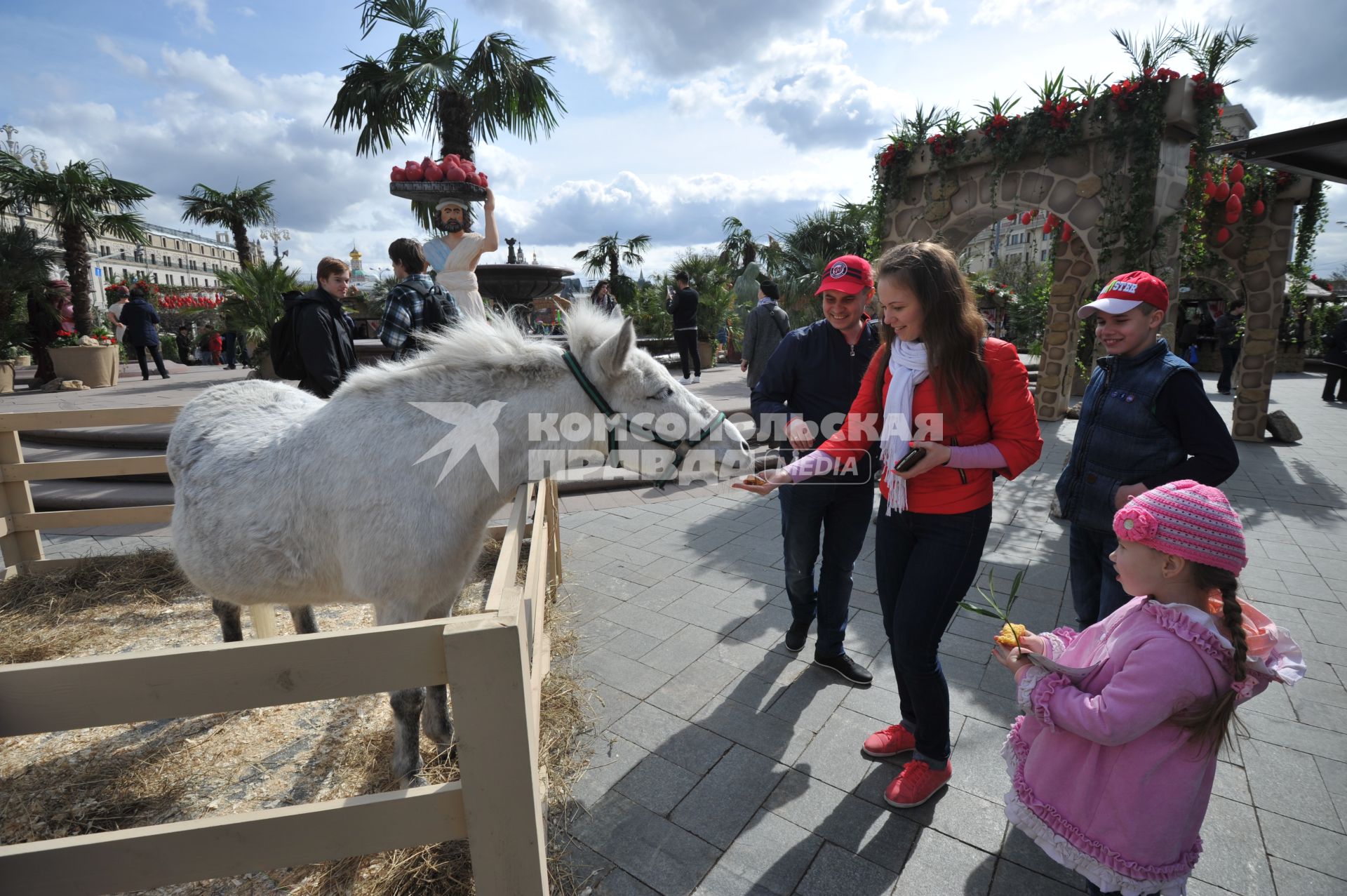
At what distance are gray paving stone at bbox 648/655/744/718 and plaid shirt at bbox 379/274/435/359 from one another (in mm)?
2518

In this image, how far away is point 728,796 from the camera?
2.39 metres

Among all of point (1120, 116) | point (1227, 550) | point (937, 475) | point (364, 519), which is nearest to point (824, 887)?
point (937, 475)

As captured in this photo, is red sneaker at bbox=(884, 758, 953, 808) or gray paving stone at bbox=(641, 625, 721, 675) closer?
red sneaker at bbox=(884, 758, 953, 808)

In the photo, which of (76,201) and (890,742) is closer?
(890,742)

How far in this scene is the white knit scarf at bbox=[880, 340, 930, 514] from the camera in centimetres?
206

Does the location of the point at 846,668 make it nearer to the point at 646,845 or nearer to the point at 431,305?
the point at 646,845

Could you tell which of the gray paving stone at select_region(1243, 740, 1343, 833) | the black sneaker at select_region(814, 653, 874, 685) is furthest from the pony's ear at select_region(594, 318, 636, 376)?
the gray paving stone at select_region(1243, 740, 1343, 833)

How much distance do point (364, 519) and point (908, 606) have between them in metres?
1.97

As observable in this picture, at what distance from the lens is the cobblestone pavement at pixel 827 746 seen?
205cm

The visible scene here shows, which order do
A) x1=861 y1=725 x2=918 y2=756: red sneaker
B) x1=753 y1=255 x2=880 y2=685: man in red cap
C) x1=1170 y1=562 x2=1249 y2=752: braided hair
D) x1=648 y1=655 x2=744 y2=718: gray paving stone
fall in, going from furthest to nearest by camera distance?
x1=648 y1=655 x2=744 y2=718: gray paving stone
x1=753 y1=255 x2=880 y2=685: man in red cap
x1=861 y1=725 x2=918 y2=756: red sneaker
x1=1170 y1=562 x2=1249 y2=752: braided hair

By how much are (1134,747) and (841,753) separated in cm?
136

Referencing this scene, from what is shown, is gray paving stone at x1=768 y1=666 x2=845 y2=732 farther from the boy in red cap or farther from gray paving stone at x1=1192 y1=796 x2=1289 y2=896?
gray paving stone at x1=1192 y1=796 x2=1289 y2=896

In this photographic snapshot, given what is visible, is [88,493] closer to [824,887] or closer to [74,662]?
[74,662]

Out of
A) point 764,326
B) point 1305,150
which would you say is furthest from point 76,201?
point 1305,150
